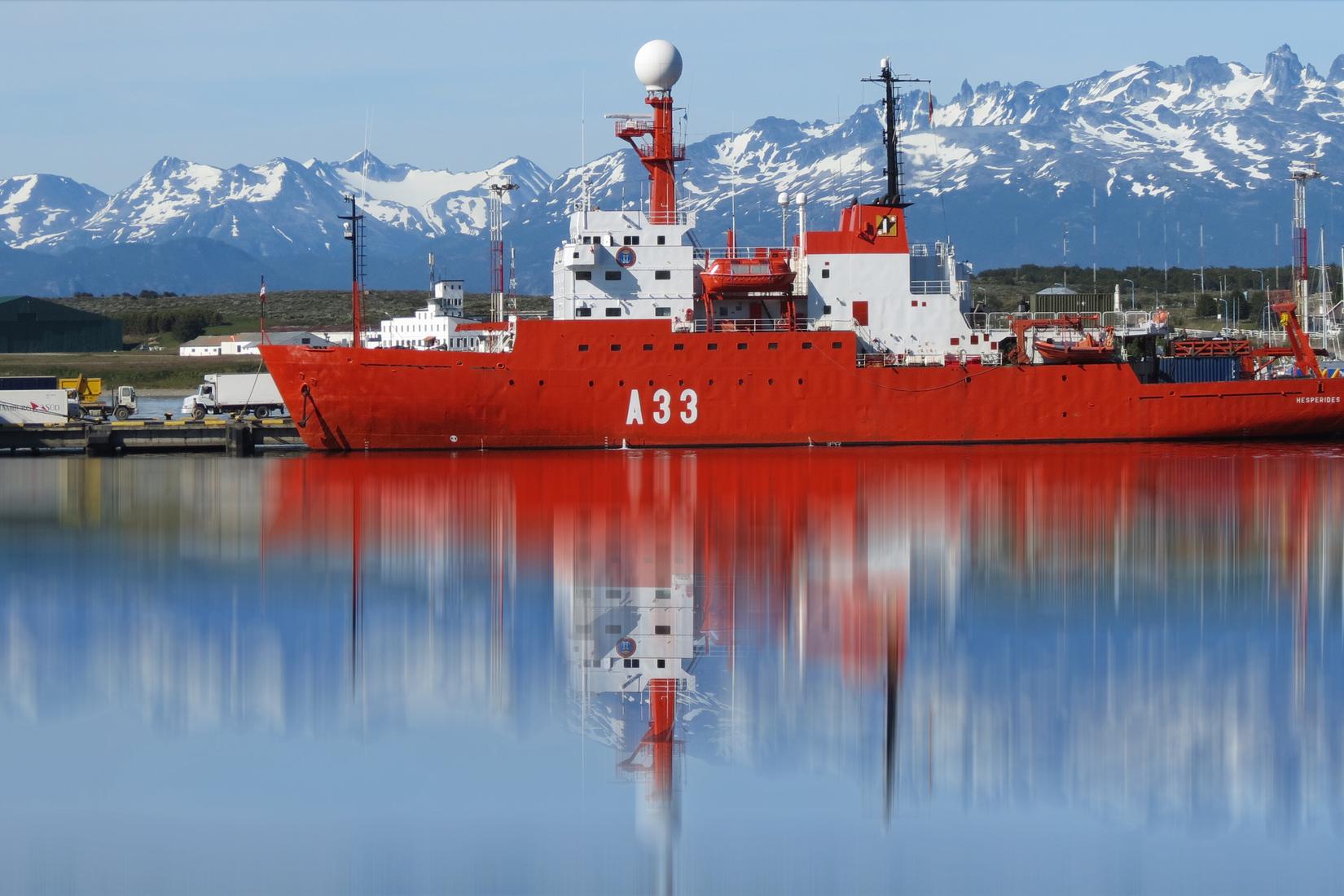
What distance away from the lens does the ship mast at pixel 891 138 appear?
39.9 metres

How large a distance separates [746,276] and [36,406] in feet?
67.6

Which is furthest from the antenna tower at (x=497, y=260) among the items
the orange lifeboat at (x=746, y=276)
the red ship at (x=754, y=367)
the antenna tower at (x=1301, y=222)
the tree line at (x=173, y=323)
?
the tree line at (x=173, y=323)

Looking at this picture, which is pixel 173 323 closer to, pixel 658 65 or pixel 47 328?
pixel 47 328

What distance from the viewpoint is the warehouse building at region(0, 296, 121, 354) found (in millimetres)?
94188

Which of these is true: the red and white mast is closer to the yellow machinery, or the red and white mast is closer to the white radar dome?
the white radar dome

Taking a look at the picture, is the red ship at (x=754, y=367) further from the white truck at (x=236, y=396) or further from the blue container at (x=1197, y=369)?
the white truck at (x=236, y=396)

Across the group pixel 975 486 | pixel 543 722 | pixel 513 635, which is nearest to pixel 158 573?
pixel 513 635

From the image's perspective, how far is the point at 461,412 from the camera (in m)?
38.4

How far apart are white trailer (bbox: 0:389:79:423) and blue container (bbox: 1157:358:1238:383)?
29.5 m

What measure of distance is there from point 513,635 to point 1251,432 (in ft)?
96.2

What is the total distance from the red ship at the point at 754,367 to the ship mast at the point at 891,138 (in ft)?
0.27

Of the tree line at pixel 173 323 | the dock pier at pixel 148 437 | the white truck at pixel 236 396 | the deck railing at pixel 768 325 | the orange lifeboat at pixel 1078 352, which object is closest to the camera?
the deck railing at pixel 768 325

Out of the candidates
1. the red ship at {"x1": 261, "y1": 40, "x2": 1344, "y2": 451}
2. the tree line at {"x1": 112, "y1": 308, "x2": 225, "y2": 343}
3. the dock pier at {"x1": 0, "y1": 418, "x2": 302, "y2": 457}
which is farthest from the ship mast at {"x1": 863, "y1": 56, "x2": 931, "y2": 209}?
the tree line at {"x1": 112, "y1": 308, "x2": 225, "y2": 343}

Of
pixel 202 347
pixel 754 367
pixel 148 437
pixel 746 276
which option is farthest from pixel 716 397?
pixel 202 347
